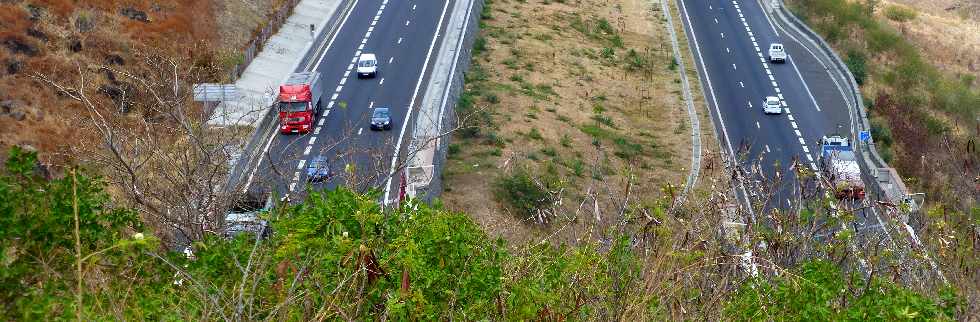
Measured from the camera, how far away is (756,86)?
242 feet

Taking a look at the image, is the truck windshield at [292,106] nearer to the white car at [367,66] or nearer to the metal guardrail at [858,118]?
the white car at [367,66]

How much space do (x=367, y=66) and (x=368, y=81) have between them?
3.93 ft

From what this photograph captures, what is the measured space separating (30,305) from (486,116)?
4624 centimetres

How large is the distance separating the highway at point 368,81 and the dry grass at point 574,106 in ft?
12.1

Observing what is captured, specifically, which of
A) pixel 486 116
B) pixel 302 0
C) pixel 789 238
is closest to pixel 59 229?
pixel 789 238

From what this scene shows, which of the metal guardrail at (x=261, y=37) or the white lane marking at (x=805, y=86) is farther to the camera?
the white lane marking at (x=805, y=86)

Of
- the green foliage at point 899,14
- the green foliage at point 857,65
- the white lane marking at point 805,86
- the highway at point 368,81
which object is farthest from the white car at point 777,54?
the green foliage at point 899,14

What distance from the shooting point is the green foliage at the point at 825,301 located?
548 inches

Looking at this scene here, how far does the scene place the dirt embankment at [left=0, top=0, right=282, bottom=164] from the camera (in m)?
52.5

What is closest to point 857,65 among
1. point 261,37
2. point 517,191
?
point 517,191

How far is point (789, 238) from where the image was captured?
61.2ft

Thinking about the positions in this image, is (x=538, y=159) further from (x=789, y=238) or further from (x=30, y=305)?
(x=30, y=305)

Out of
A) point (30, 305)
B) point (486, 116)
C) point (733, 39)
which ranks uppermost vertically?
point (30, 305)

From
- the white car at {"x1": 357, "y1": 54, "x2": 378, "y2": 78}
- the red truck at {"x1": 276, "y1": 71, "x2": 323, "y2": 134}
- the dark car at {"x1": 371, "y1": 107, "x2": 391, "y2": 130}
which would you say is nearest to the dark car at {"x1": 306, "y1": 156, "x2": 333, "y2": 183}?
the red truck at {"x1": 276, "y1": 71, "x2": 323, "y2": 134}
